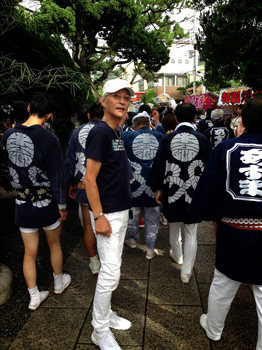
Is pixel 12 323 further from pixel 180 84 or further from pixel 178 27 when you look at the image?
pixel 180 84

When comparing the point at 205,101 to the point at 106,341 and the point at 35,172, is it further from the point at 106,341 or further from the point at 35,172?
the point at 106,341

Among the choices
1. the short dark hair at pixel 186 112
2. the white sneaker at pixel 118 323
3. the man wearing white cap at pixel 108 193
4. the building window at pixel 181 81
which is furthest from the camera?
the building window at pixel 181 81

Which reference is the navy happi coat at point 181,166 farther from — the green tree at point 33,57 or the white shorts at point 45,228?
the green tree at point 33,57

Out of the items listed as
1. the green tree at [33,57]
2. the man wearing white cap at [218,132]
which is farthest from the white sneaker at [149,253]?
the man wearing white cap at [218,132]

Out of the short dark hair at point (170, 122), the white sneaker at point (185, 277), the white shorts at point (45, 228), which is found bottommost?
the white sneaker at point (185, 277)

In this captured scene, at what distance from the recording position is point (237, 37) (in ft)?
27.9

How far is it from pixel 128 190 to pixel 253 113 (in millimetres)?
1012

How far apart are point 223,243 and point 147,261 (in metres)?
1.70

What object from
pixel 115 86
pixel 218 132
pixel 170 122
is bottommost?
pixel 218 132

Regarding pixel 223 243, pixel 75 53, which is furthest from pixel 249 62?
pixel 75 53

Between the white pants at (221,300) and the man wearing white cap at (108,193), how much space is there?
0.74 meters

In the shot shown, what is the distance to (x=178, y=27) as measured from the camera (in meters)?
15.7

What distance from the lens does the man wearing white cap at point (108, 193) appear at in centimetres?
183

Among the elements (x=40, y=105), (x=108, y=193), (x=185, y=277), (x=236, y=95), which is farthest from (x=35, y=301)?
(x=236, y=95)
